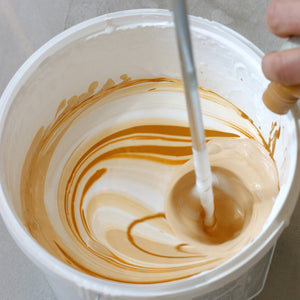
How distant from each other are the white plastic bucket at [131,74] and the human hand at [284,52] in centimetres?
16

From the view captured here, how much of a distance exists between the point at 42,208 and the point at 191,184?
30 centimetres

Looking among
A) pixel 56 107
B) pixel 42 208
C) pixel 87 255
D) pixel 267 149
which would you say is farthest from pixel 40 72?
pixel 267 149

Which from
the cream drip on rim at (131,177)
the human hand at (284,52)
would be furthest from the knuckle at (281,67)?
the cream drip on rim at (131,177)

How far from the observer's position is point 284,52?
→ 0.66 meters

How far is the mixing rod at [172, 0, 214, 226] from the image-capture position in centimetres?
60

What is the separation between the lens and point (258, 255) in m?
0.72

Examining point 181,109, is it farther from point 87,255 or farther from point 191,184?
point 87,255

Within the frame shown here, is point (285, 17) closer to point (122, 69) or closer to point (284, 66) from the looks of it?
point (284, 66)

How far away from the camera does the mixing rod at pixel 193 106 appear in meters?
0.60

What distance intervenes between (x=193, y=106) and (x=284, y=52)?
0.14 metres

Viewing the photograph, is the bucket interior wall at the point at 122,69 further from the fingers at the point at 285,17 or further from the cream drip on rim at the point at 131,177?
the fingers at the point at 285,17

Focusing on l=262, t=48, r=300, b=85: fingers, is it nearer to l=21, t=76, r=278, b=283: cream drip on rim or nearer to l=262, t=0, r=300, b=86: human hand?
l=262, t=0, r=300, b=86: human hand

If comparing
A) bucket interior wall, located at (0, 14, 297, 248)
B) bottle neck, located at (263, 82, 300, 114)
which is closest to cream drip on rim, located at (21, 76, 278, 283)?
bucket interior wall, located at (0, 14, 297, 248)

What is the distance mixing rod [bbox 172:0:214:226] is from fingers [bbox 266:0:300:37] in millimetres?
159
